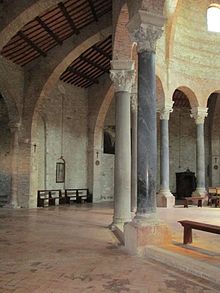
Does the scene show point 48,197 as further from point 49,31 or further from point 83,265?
point 83,265

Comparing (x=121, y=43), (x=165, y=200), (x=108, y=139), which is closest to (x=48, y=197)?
(x=165, y=200)

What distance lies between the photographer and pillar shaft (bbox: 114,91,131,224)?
391 inches

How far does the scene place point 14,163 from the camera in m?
16.5

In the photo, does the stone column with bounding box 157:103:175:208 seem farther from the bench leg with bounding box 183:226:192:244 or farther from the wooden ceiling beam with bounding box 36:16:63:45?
the bench leg with bounding box 183:226:192:244

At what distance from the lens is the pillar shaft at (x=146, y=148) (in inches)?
286

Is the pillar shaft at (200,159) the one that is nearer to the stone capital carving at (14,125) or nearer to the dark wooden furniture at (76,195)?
the dark wooden furniture at (76,195)

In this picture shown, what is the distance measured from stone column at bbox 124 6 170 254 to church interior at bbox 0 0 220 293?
0.02 m

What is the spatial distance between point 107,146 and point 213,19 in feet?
33.6

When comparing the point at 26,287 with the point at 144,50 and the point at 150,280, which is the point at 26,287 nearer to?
the point at 150,280

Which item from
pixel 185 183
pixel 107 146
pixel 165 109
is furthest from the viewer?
pixel 185 183

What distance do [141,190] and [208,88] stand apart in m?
13.1

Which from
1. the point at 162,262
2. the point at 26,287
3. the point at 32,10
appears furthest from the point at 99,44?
the point at 26,287

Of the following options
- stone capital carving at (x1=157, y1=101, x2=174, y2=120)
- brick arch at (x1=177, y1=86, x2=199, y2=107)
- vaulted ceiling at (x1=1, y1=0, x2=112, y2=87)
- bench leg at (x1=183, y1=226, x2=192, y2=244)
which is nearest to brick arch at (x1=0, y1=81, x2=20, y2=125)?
vaulted ceiling at (x1=1, y1=0, x2=112, y2=87)

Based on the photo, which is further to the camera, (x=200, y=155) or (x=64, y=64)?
(x=200, y=155)
